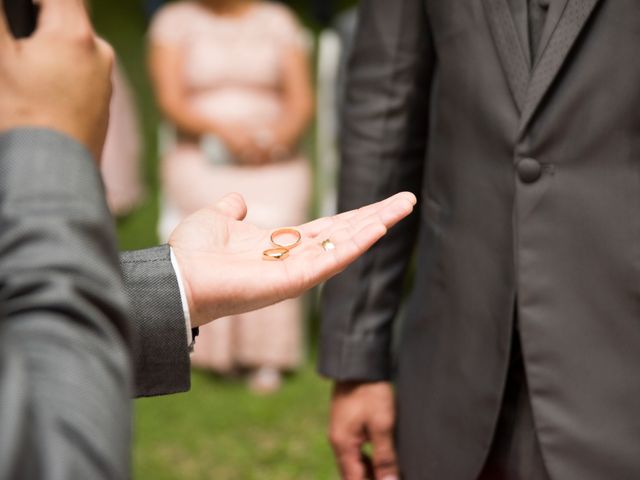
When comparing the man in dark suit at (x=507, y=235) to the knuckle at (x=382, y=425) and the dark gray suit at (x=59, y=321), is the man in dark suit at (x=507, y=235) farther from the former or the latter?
the dark gray suit at (x=59, y=321)

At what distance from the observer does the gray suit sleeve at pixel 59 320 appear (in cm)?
63

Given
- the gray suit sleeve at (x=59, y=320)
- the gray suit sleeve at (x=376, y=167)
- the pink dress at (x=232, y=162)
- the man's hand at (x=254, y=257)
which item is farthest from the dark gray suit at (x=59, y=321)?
the pink dress at (x=232, y=162)

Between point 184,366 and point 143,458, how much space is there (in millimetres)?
2100

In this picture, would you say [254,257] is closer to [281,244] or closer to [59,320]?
[281,244]

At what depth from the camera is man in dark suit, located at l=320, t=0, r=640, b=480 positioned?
1197mm

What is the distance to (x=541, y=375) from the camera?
126cm

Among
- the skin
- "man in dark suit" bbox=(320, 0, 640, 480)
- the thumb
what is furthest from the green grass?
the thumb

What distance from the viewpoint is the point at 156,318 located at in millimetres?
1079

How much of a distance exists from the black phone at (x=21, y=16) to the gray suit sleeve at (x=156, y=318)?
35cm

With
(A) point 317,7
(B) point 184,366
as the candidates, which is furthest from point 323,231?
(A) point 317,7

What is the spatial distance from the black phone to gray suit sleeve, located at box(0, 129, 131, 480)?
0.11 m

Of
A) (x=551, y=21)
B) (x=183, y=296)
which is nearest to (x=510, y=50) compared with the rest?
(x=551, y=21)

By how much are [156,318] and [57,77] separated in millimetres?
380

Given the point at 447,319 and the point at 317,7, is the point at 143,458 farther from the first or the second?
the point at 317,7
